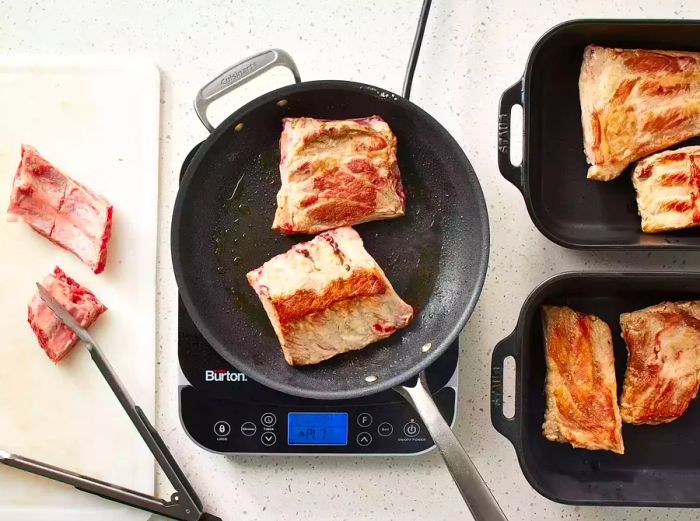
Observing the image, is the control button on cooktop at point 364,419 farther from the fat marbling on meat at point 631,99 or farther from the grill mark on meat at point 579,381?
the fat marbling on meat at point 631,99

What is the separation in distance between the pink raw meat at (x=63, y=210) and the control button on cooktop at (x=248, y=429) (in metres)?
0.37

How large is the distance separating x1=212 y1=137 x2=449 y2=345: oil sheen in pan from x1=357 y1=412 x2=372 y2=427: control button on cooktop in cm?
20

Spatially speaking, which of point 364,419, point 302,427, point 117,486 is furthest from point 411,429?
point 117,486

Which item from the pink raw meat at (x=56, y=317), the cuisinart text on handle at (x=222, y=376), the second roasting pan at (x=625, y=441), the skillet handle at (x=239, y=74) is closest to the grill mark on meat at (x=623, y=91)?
the second roasting pan at (x=625, y=441)

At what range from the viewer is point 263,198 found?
1233 mm

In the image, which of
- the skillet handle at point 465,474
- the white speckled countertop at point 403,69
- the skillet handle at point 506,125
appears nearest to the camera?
the skillet handle at point 465,474

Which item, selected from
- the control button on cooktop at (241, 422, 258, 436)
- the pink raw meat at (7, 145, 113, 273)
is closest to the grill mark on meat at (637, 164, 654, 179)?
the control button on cooktop at (241, 422, 258, 436)

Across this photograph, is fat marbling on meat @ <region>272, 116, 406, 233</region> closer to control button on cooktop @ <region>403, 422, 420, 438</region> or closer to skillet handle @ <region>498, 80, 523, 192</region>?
skillet handle @ <region>498, 80, 523, 192</region>

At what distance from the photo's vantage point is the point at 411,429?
1.25 meters

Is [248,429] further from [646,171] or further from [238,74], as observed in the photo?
[646,171]

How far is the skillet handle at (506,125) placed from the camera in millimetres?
1188

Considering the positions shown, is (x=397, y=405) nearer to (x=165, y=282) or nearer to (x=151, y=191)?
(x=165, y=282)

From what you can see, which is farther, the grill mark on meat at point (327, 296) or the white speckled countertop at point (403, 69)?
the white speckled countertop at point (403, 69)

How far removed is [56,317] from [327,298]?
483mm
